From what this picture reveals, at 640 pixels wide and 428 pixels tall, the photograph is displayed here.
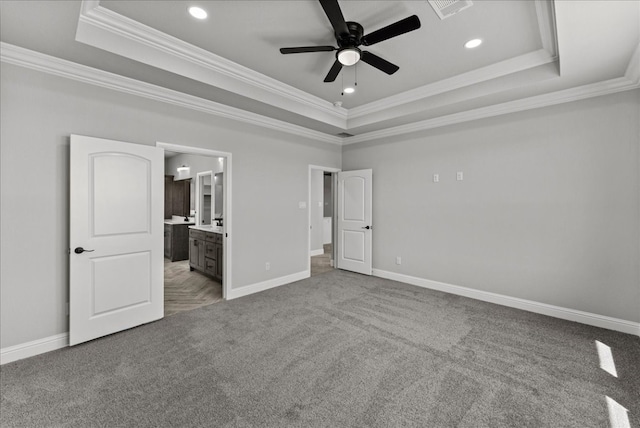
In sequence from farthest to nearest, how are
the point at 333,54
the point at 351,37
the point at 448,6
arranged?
the point at 333,54, the point at 351,37, the point at 448,6

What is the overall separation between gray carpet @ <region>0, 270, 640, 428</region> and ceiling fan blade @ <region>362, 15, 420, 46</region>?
276 centimetres

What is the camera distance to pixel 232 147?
401 centimetres

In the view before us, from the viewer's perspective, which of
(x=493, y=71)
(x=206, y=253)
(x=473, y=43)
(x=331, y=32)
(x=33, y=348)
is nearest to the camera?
(x=33, y=348)

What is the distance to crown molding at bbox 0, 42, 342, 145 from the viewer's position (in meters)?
2.46

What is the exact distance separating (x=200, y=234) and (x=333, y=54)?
12.9ft

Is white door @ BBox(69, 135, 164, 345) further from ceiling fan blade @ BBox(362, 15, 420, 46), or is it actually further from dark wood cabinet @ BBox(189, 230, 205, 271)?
ceiling fan blade @ BBox(362, 15, 420, 46)

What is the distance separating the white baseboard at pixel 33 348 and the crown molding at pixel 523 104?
514cm

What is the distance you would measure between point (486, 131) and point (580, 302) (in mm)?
2463

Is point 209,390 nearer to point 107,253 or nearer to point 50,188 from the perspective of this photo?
point 107,253

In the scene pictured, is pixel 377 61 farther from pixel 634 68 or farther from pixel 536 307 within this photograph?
pixel 536 307

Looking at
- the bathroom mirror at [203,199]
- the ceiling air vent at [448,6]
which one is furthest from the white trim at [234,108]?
the bathroom mirror at [203,199]

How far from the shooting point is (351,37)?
2367mm

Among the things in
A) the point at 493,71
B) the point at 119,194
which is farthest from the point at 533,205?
the point at 119,194

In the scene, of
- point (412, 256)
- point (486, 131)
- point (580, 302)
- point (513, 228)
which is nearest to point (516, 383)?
point (580, 302)
